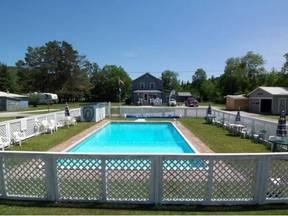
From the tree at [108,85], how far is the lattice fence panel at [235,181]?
55.4 m

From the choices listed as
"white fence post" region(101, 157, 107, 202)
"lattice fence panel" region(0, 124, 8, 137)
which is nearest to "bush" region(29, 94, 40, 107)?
"lattice fence panel" region(0, 124, 8, 137)

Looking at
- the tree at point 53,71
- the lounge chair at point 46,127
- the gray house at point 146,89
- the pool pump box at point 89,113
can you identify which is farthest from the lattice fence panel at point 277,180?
the tree at point 53,71

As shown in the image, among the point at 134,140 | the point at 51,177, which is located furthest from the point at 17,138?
the point at 51,177

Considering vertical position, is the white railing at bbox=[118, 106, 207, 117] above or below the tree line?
below

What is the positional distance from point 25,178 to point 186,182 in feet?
10.2

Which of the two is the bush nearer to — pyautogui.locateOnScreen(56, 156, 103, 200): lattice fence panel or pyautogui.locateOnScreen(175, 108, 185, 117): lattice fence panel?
pyautogui.locateOnScreen(175, 108, 185, 117): lattice fence panel

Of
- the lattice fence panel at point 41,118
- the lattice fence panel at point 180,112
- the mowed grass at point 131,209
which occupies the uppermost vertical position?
the lattice fence panel at point 41,118

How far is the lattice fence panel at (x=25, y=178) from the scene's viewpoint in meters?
4.81

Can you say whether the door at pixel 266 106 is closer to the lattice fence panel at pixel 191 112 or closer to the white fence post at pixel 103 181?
the lattice fence panel at pixel 191 112

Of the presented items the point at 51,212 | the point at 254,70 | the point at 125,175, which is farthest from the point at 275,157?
the point at 254,70

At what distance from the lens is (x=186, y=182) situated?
4.71 m

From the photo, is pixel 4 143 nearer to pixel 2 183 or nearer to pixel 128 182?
pixel 2 183

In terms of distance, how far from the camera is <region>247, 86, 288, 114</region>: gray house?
29173 millimetres

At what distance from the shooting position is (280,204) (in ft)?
15.5
